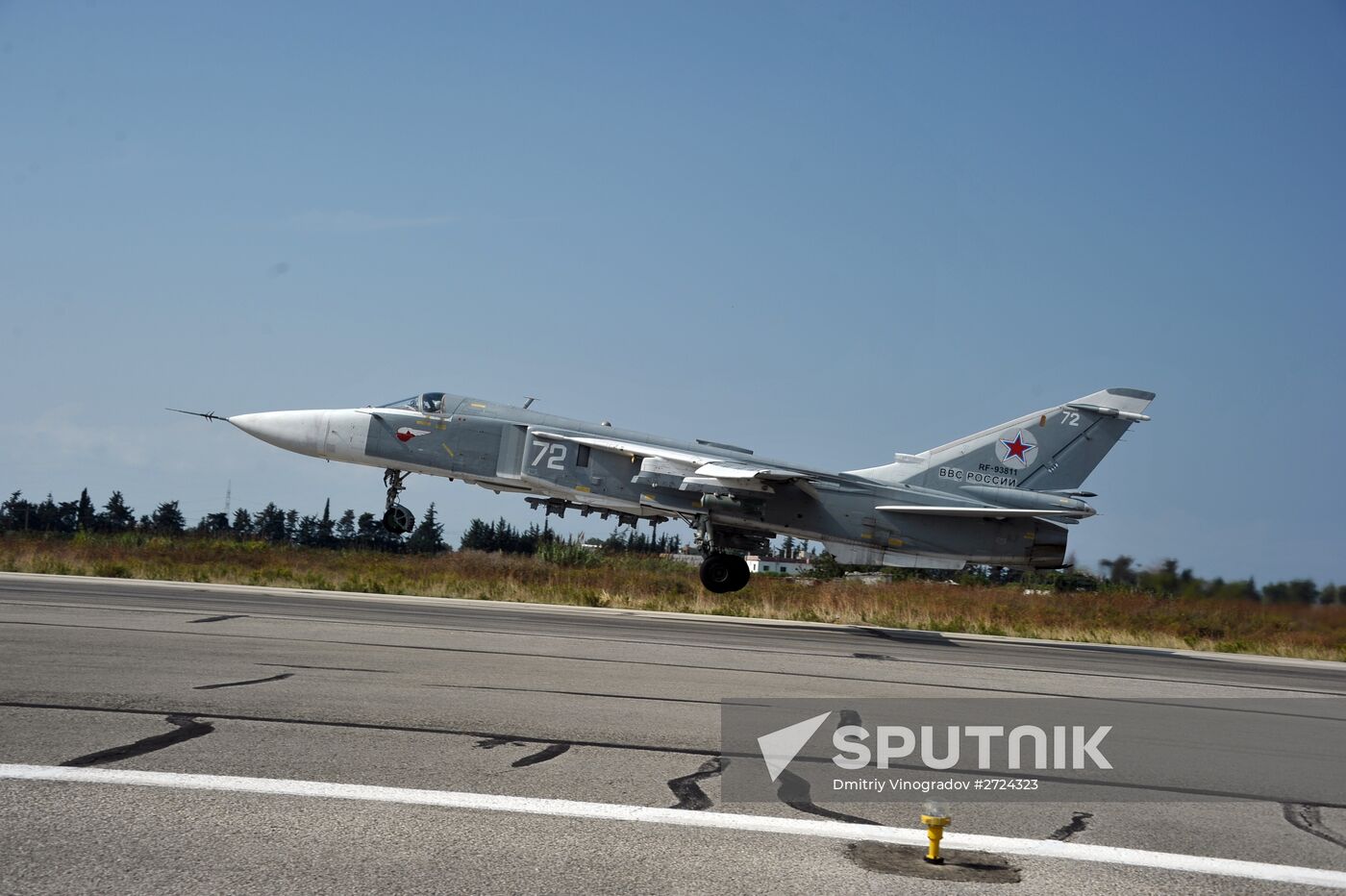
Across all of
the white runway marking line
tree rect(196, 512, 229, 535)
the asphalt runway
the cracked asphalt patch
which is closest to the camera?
the asphalt runway

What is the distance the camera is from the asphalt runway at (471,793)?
5.02 metres

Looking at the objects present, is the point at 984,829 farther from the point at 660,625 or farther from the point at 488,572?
the point at 488,572

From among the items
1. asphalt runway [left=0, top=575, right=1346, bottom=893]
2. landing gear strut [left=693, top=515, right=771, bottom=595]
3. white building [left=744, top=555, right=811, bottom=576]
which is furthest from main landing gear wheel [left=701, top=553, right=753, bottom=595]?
white building [left=744, top=555, right=811, bottom=576]

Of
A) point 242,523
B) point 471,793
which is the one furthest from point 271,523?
point 471,793

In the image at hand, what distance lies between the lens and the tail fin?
79.6 feet

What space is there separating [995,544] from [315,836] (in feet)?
67.6

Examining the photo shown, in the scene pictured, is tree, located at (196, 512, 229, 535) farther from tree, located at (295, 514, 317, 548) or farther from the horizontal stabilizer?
the horizontal stabilizer

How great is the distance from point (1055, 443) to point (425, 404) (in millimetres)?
14302

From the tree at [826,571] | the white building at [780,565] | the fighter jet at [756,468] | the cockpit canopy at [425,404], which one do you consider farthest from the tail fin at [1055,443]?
the white building at [780,565]

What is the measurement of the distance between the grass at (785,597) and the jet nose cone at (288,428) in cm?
352

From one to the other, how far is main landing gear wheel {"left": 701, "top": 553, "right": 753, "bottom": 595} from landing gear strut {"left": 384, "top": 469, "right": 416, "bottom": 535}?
21.9ft

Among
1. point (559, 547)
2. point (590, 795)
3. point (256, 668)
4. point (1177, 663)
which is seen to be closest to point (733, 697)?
point (590, 795)

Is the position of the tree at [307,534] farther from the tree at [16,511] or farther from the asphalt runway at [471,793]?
the asphalt runway at [471,793]

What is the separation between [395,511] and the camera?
24.3 meters
